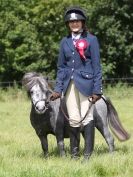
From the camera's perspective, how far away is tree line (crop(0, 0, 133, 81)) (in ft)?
103

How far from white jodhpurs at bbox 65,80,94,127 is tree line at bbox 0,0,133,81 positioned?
2270cm

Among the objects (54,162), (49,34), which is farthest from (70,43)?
(49,34)

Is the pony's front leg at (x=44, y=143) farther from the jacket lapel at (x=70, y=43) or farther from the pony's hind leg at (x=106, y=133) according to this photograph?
the jacket lapel at (x=70, y=43)

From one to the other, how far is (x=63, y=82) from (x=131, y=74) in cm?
2357

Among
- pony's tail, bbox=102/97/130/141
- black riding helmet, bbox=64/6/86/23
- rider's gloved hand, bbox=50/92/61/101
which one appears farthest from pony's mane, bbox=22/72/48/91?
pony's tail, bbox=102/97/130/141

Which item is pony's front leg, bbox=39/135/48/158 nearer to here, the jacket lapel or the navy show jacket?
the navy show jacket

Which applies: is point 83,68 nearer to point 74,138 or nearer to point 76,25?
point 76,25

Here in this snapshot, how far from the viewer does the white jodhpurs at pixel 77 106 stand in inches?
340

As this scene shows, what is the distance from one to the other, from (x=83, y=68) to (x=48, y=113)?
1.05 metres

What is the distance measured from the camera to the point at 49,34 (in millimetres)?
33844

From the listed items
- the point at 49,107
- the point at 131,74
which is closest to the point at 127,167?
the point at 49,107

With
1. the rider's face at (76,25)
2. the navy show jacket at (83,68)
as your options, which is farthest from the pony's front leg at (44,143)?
the rider's face at (76,25)

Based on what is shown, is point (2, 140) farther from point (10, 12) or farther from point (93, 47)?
point (10, 12)

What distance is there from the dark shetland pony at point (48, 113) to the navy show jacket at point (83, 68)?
1.24ft
